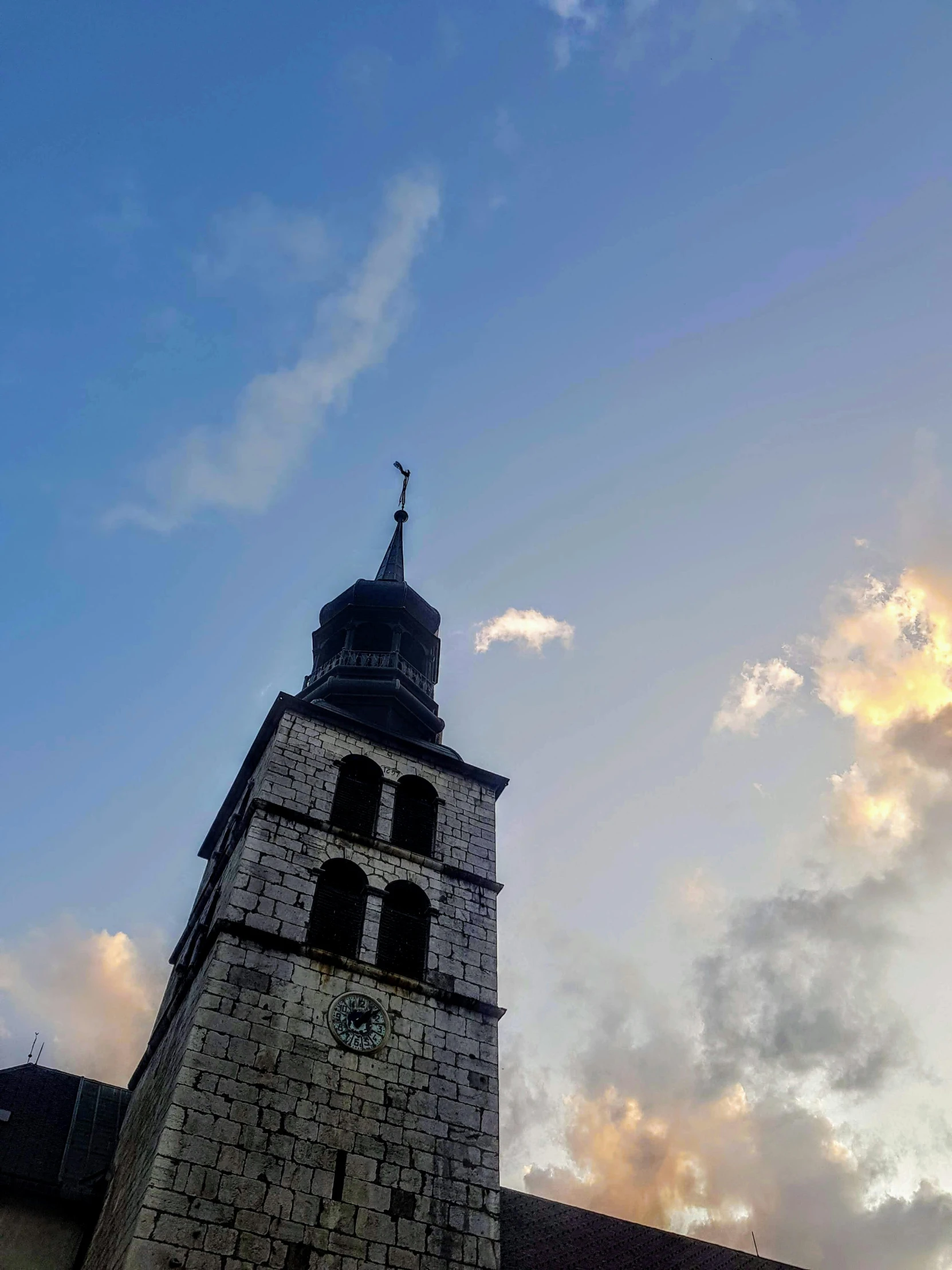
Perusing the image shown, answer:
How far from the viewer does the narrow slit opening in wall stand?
12695 millimetres

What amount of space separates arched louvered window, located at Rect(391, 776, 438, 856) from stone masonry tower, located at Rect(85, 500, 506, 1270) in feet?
0.15

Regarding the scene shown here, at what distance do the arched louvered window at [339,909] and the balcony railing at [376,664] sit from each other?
706 cm

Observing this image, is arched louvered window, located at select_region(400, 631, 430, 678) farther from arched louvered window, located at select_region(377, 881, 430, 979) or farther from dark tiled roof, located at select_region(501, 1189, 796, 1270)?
dark tiled roof, located at select_region(501, 1189, 796, 1270)

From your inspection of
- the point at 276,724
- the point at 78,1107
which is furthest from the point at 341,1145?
the point at 276,724

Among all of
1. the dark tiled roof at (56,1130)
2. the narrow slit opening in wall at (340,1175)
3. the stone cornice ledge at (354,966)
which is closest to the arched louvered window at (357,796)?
the stone cornice ledge at (354,966)

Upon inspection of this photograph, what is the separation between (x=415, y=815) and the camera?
64.7 ft

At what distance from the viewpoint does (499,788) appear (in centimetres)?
2164

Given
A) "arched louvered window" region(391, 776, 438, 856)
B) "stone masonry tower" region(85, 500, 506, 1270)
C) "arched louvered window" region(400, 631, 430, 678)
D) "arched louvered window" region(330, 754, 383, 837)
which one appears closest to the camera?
"stone masonry tower" region(85, 500, 506, 1270)

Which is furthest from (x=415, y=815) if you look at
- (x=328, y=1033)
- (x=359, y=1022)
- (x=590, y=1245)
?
(x=590, y=1245)

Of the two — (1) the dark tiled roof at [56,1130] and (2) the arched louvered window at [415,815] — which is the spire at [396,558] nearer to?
(2) the arched louvered window at [415,815]

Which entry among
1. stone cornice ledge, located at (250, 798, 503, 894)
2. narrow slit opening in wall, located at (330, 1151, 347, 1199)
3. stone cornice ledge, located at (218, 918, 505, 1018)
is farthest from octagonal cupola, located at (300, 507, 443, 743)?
narrow slit opening in wall, located at (330, 1151, 347, 1199)

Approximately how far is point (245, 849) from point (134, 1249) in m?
6.47

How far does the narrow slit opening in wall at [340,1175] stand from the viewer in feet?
41.7

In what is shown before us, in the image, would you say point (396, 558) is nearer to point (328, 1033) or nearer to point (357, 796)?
point (357, 796)
